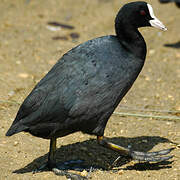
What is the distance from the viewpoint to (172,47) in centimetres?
866

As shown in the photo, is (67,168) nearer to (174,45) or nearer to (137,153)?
(137,153)

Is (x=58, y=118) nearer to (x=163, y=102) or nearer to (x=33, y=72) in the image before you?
(x=163, y=102)

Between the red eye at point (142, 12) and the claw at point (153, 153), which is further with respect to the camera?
the claw at point (153, 153)

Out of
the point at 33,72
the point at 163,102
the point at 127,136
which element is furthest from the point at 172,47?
the point at 127,136

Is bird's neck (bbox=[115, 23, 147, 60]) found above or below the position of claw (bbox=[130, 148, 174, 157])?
above

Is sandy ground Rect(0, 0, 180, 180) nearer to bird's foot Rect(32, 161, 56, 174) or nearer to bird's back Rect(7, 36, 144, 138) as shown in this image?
bird's foot Rect(32, 161, 56, 174)

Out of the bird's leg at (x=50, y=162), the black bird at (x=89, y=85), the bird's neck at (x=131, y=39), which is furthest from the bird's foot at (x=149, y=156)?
the bird's neck at (x=131, y=39)

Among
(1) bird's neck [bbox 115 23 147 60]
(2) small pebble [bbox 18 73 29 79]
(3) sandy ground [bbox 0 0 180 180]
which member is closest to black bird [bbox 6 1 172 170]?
(1) bird's neck [bbox 115 23 147 60]

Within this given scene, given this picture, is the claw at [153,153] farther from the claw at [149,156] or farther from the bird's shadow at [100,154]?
the bird's shadow at [100,154]

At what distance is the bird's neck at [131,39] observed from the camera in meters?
4.33

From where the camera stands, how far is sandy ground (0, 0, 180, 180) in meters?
4.70

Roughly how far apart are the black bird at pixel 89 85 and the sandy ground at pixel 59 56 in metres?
0.61

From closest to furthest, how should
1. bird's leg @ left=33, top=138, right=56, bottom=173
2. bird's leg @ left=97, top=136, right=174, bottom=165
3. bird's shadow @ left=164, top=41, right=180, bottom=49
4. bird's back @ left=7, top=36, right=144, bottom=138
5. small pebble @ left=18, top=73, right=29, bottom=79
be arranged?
bird's back @ left=7, top=36, right=144, bottom=138, bird's leg @ left=97, top=136, right=174, bottom=165, bird's leg @ left=33, top=138, right=56, bottom=173, small pebble @ left=18, top=73, right=29, bottom=79, bird's shadow @ left=164, top=41, right=180, bottom=49

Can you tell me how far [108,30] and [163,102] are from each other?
339 centimetres
